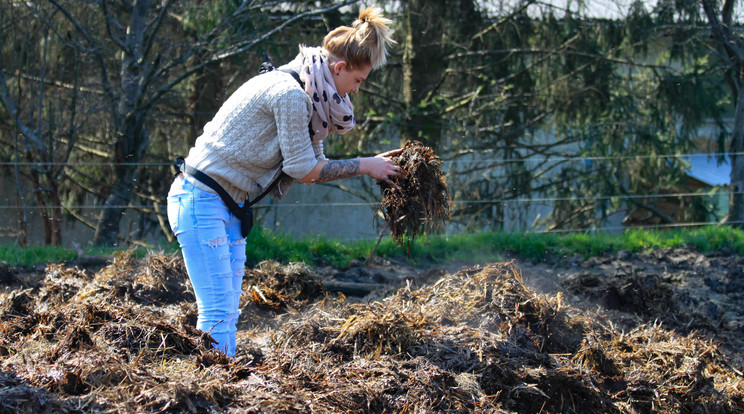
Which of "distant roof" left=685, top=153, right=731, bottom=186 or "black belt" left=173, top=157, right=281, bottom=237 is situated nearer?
"black belt" left=173, top=157, right=281, bottom=237

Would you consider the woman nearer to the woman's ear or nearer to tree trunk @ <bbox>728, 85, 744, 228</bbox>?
the woman's ear

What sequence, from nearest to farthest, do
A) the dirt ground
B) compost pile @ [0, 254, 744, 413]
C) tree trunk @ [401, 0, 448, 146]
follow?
1. compost pile @ [0, 254, 744, 413]
2. the dirt ground
3. tree trunk @ [401, 0, 448, 146]

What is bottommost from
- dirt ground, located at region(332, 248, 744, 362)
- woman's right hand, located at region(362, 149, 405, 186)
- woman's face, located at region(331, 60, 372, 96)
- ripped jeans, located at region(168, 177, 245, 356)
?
dirt ground, located at region(332, 248, 744, 362)

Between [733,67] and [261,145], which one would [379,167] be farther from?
[733,67]

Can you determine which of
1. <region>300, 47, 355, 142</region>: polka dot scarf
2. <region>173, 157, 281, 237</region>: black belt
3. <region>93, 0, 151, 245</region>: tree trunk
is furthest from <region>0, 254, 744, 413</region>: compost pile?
<region>93, 0, 151, 245</region>: tree trunk

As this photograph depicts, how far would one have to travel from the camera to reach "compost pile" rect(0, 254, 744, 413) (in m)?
2.73

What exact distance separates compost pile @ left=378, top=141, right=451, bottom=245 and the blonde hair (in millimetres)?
751

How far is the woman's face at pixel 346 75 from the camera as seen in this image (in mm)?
2986

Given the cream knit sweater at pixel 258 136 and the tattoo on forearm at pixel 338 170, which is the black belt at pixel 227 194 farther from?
the tattoo on forearm at pixel 338 170

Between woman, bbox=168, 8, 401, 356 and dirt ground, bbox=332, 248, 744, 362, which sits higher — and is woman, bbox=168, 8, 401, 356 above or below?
above

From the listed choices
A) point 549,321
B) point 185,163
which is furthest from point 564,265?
point 185,163

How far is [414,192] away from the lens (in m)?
3.60

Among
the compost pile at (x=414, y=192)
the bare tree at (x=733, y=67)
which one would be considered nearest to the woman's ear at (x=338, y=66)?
the compost pile at (x=414, y=192)

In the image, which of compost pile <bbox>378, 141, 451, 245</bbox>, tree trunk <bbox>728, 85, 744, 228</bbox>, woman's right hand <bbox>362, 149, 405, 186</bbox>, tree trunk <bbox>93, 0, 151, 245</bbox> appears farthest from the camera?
tree trunk <bbox>728, 85, 744, 228</bbox>
